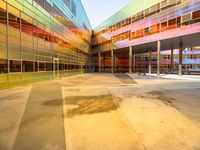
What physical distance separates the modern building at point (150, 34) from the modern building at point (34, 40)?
14.0 meters

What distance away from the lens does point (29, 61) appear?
16.2 metres

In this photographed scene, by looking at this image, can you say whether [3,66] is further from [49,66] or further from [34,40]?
[49,66]

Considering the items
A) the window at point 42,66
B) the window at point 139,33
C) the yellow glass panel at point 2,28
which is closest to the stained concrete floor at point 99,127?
the yellow glass panel at point 2,28

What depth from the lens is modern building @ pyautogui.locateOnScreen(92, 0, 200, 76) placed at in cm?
2284

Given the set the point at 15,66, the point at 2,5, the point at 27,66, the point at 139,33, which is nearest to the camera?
the point at 2,5

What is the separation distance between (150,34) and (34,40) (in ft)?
69.6

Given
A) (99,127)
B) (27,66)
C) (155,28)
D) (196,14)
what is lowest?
(99,127)

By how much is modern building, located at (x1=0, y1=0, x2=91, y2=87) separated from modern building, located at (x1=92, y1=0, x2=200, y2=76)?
550 inches

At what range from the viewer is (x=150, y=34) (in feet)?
93.0

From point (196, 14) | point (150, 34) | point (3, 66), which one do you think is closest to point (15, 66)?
point (3, 66)

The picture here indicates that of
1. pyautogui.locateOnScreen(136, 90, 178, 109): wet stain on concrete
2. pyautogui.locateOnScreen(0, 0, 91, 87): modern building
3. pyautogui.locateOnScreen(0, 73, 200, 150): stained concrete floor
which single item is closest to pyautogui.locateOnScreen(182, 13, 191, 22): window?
pyautogui.locateOnScreen(136, 90, 178, 109): wet stain on concrete

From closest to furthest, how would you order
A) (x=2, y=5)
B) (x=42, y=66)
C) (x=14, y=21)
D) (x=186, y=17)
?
(x=2, y=5)
(x=14, y=21)
(x=42, y=66)
(x=186, y=17)

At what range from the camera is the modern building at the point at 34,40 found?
1287 centimetres

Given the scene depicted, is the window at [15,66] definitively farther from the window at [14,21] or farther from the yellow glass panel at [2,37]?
the window at [14,21]
